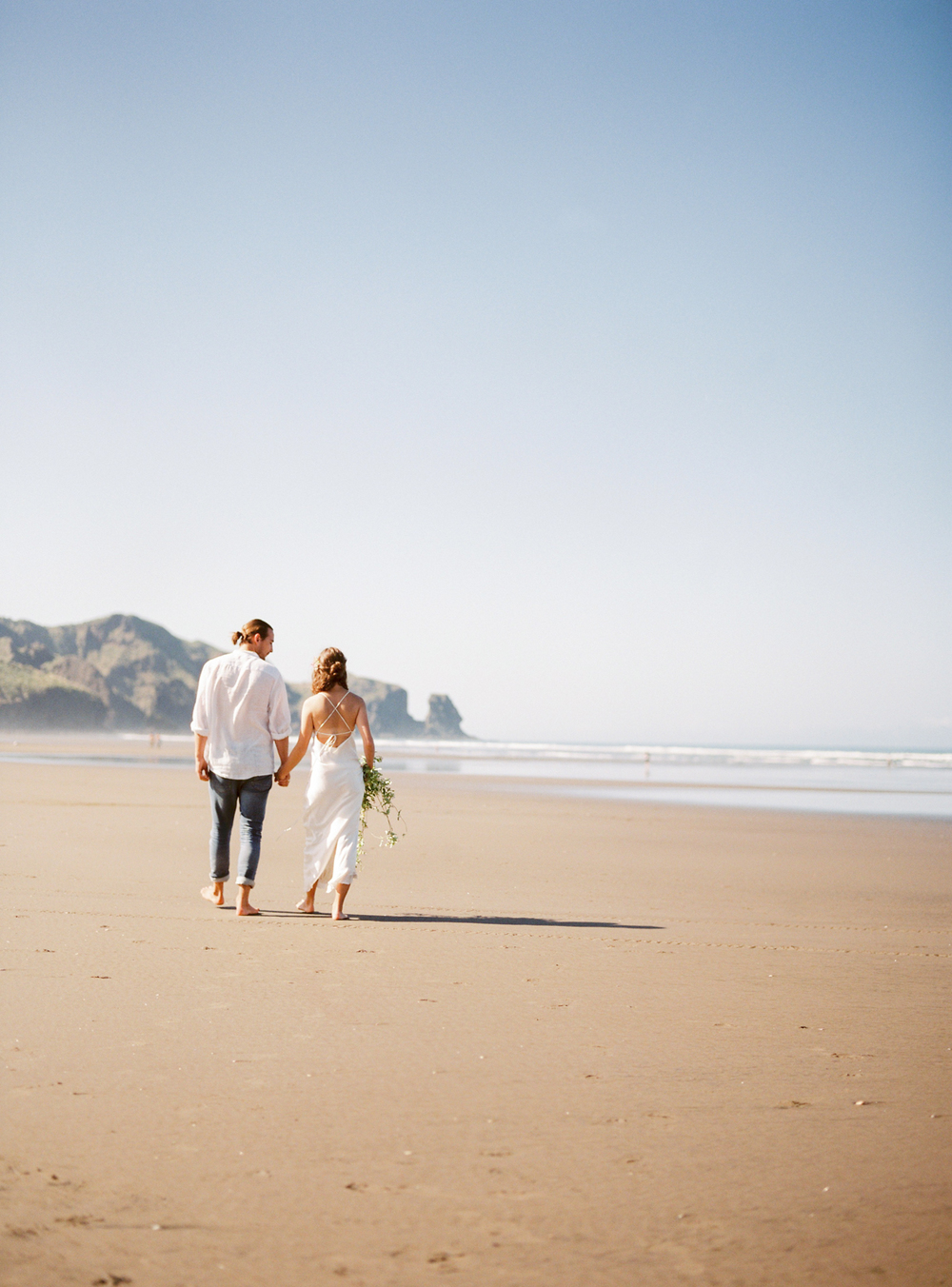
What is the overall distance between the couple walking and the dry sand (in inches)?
22.1

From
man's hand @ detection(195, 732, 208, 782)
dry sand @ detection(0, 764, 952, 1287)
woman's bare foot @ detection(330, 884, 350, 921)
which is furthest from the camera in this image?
man's hand @ detection(195, 732, 208, 782)

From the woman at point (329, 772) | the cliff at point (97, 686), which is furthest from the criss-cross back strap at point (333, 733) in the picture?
the cliff at point (97, 686)

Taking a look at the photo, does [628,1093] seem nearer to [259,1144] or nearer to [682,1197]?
[682,1197]

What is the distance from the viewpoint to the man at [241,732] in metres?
7.18

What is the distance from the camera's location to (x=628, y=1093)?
11.6 ft

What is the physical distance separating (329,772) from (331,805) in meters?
0.26

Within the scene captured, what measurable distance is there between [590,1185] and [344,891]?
14.4 ft

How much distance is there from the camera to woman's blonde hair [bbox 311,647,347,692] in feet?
23.9

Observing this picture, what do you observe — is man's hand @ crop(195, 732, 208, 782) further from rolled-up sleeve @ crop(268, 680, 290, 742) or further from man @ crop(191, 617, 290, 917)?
rolled-up sleeve @ crop(268, 680, 290, 742)

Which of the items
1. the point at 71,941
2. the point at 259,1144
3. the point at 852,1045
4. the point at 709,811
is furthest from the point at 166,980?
the point at 709,811

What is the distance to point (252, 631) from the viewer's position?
734 centimetres

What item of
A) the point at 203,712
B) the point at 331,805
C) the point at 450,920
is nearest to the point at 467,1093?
the point at 450,920

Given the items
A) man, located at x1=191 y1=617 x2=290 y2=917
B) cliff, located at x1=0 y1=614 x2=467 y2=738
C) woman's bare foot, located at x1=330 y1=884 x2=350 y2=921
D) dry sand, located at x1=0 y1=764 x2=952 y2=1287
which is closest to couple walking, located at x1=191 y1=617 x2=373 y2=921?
man, located at x1=191 y1=617 x2=290 y2=917

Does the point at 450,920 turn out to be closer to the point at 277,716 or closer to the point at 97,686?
the point at 277,716
